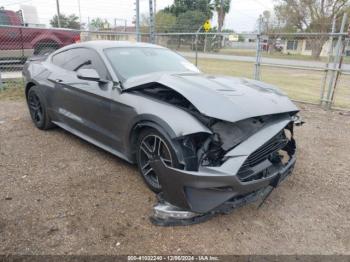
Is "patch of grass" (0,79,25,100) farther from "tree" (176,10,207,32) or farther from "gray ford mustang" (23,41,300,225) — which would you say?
"tree" (176,10,207,32)

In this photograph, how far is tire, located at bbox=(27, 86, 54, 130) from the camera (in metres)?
4.88

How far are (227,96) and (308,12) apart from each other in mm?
34367

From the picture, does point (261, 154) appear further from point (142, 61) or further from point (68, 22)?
point (68, 22)

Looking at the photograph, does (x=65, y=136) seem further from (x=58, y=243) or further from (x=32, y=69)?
(x=58, y=243)

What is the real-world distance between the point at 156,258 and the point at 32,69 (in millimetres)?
4140

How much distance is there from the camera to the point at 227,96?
111 inches

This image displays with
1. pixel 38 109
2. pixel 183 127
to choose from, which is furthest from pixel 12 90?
pixel 183 127

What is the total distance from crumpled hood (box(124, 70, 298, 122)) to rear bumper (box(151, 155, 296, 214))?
0.47 metres

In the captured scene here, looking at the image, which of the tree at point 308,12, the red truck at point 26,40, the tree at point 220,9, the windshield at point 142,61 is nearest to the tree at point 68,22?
the tree at point 220,9

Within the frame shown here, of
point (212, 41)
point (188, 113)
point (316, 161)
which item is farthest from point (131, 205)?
point (212, 41)

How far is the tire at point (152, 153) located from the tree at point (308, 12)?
31273 millimetres

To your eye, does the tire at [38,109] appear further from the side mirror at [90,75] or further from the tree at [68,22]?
the tree at [68,22]

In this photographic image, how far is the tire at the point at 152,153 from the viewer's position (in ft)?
8.95

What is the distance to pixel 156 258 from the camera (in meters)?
2.32
